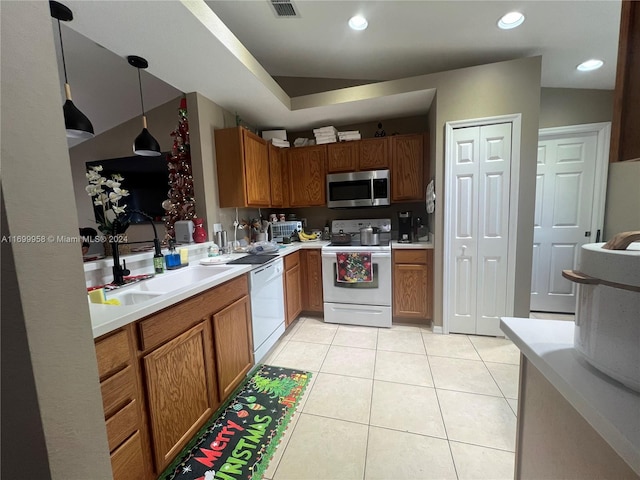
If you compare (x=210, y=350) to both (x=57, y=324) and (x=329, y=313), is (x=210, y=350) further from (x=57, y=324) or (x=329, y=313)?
(x=329, y=313)

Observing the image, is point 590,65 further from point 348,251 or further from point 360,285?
point 360,285

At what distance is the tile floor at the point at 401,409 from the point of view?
126cm

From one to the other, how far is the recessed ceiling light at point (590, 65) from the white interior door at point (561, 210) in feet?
2.03

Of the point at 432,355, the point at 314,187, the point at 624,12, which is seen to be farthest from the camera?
the point at 314,187

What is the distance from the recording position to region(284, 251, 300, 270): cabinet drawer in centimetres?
260

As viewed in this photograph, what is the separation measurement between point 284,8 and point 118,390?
2.49 meters

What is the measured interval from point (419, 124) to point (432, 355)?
258 centimetres

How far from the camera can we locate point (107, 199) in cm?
149

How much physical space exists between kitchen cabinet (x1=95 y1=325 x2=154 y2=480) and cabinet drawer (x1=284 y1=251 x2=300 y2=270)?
1617 mm

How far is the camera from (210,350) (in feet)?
4.91

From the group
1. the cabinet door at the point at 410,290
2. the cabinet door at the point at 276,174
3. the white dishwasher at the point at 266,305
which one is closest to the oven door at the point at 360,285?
the cabinet door at the point at 410,290

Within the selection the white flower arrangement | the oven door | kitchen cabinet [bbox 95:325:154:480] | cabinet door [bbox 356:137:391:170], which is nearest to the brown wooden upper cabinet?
cabinet door [bbox 356:137:391:170]

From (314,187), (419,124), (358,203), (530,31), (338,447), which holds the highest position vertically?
(530,31)

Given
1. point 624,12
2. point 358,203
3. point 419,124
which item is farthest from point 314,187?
point 624,12
